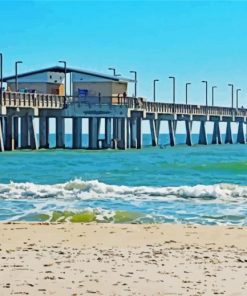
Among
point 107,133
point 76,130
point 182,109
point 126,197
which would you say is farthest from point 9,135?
point 126,197

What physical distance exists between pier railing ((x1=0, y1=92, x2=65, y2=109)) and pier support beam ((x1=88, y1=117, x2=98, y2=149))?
3.86m

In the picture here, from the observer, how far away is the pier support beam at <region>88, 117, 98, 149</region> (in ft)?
217

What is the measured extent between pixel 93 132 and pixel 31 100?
9.20m

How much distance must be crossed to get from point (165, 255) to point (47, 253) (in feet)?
5.53

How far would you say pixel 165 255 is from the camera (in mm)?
10938

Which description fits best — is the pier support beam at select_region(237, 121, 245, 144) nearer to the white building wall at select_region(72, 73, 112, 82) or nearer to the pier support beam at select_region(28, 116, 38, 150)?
the white building wall at select_region(72, 73, 112, 82)

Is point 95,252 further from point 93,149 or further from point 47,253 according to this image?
point 93,149

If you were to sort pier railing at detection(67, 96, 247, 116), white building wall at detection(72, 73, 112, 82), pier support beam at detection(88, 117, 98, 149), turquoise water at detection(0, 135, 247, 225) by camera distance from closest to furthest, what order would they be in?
turquoise water at detection(0, 135, 247, 225), pier railing at detection(67, 96, 247, 116), pier support beam at detection(88, 117, 98, 149), white building wall at detection(72, 73, 112, 82)

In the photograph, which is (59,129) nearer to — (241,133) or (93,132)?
(93,132)

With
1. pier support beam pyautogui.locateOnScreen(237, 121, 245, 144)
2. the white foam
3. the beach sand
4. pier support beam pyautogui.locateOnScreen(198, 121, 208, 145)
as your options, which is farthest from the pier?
the beach sand

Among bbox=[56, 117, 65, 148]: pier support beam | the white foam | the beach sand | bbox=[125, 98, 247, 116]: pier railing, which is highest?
bbox=[125, 98, 247, 116]: pier railing

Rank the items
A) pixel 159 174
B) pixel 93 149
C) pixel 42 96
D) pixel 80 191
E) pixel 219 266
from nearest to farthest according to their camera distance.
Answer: pixel 219 266 < pixel 80 191 < pixel 159 174 < pixel 42 96 < pixel 93 149

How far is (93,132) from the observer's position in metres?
66.3

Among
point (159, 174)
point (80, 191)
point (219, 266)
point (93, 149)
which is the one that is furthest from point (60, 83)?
point (219, 266)
